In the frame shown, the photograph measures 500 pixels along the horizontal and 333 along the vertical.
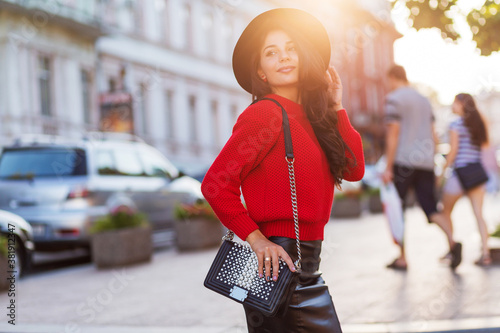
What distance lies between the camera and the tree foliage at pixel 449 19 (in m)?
5.34

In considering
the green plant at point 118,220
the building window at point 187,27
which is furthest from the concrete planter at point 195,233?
the building window at point 187,27

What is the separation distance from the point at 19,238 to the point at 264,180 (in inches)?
234

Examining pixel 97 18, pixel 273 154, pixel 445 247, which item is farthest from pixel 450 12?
pixel 97 18

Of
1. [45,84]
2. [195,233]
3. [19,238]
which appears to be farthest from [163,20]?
[19,238]

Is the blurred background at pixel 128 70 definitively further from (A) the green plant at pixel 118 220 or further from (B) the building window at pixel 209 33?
(A) the green plant at pixel 118 220

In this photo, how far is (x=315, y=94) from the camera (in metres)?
2.70

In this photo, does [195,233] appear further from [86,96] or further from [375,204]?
[86,96]

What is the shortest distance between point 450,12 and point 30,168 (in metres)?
6.28

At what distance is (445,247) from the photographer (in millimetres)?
9281

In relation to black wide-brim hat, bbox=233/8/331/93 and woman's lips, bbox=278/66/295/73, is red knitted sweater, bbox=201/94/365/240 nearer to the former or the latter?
woman's lips, bbox=278/66/295/73

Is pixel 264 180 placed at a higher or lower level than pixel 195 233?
higher

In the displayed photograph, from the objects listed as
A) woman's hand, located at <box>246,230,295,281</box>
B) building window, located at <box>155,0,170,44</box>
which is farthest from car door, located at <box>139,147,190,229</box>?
building window, located at <box>155,0,170,44</box>

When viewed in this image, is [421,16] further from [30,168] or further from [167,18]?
[167,18]

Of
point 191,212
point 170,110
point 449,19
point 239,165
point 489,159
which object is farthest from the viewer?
point 170,110
